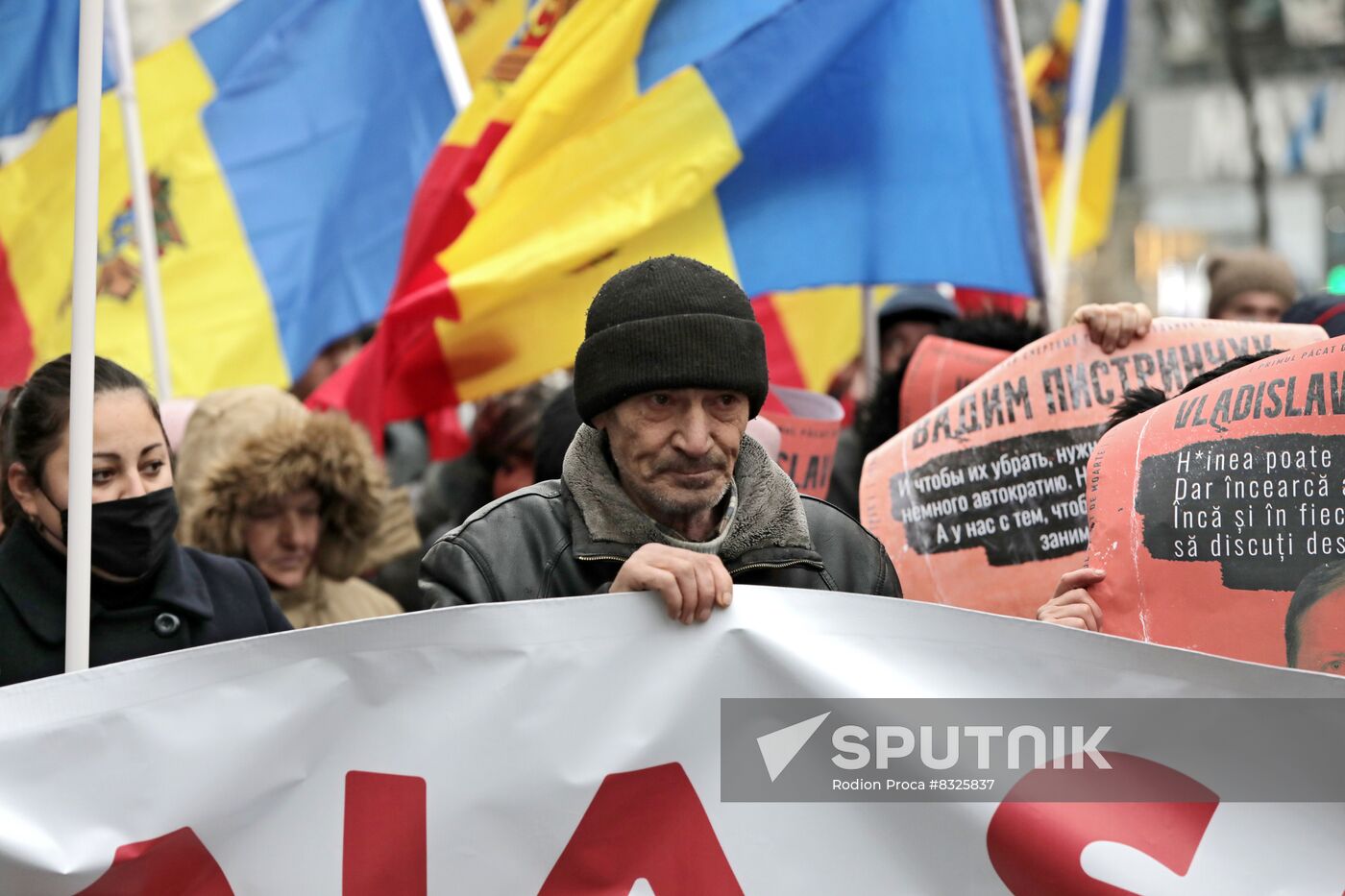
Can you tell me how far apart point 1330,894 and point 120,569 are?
6.60 feet

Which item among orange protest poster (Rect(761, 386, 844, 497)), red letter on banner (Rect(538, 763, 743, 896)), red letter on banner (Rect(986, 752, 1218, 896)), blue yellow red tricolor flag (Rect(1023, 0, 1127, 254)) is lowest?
blue yellow red tricolor flag (Rect(1023, 0, 1127, 254))

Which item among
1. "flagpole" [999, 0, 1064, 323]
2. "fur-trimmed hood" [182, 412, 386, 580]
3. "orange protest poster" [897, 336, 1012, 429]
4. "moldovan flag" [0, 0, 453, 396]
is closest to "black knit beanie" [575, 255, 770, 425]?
"orange protest poster" [897, 336, 1012, 429]

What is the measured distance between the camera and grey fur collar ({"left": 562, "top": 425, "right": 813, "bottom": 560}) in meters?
2.72

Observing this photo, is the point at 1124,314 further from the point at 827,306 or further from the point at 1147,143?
the point at 1147,143

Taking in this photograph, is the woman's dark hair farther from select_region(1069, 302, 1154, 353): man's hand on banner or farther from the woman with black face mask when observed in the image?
select_region(1069, 302, 1154, 353): man's hand on banner

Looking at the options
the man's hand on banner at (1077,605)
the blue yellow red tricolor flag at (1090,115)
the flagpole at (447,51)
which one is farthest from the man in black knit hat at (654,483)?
the blue yellow red tricolor flag at (1090,115)

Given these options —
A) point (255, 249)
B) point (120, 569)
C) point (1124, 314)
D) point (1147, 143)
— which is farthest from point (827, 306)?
point (1147, 143)

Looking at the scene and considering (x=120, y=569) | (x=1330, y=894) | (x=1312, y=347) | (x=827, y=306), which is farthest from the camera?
(x=827, y=306)

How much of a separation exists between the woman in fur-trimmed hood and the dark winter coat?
0.91 meters

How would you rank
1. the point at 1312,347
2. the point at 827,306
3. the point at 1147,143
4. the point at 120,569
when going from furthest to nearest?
1. the point at 1147,143
2. the point at 827,306
3. the point at 120,569
4. the point at 1312,347

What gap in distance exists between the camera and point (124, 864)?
2.39 meters

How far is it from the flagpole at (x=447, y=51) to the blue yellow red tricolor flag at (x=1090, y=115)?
2.70m

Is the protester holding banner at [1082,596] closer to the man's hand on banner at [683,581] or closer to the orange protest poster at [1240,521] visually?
the orange protest poster at [1240,521]

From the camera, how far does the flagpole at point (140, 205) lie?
209 inches
